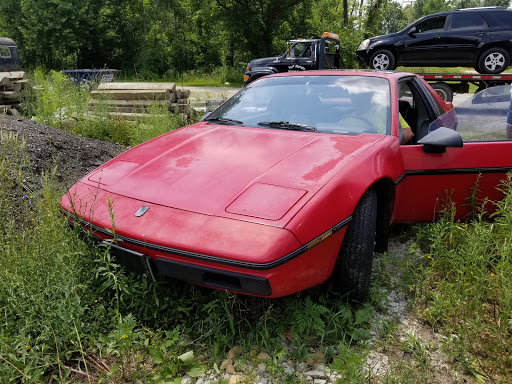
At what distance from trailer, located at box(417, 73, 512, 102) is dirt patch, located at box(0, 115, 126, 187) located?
344 inches

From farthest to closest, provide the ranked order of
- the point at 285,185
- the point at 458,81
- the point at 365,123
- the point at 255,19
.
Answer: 1. the point at 255,19
2. the point at 458,81
3. the point at 365,123
4. the point at 285,185

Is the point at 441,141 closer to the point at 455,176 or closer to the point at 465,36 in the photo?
the point at 455,176

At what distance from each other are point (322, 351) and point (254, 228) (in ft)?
2.52

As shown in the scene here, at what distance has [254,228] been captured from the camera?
75.8 inches

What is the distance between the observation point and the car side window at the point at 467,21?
10.9 meters

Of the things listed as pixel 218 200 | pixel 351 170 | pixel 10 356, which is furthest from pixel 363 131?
pixel 10 356

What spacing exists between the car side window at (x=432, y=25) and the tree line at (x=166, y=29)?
10951 mm

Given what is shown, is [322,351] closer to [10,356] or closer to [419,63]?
[10,356]

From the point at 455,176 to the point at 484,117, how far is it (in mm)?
704

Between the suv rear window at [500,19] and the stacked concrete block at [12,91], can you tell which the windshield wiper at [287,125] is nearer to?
the stacked concrete block at [12,91]

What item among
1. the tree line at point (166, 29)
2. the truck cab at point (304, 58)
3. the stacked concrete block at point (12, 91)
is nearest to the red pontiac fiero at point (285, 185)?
the stacked concrete block at point (12, 91)

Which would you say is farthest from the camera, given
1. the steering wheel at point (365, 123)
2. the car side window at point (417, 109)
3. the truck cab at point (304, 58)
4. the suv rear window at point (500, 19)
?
the truck cab at point (304, 58)

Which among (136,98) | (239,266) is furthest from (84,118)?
(239,266)

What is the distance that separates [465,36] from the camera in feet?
36.2
